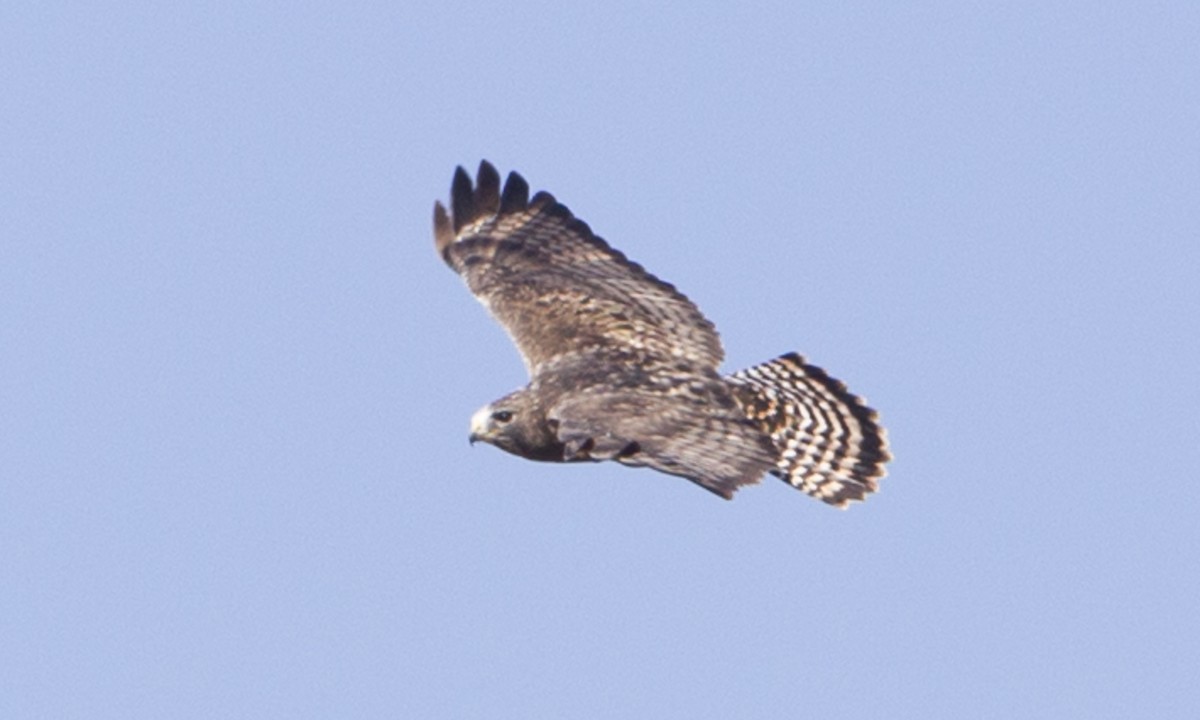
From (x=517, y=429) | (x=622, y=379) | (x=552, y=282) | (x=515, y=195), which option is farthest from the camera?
(x=515, y=195)

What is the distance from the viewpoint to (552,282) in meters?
18.5

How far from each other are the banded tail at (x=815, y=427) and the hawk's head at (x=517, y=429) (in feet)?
4.90

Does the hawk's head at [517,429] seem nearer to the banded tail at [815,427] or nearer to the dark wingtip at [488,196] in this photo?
the banded tail at [815,427]

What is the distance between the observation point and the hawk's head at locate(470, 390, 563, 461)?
16438mm

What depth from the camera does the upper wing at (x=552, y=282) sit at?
58.3 ft

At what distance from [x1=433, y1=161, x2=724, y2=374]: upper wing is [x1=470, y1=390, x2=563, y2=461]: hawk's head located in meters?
1.02

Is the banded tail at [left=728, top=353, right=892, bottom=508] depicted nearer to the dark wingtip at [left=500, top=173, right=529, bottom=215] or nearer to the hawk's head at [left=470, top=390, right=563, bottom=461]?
the hawk's head at [left=470, top=390, right=563, bottom=461]

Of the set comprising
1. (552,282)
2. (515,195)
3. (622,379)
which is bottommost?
(622,379)

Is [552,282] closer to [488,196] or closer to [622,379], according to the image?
[488,196]

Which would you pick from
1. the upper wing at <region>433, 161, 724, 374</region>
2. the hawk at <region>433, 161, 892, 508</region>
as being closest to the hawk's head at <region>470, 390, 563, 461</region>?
the hawk at <region>433, 161, 892, 508</region>

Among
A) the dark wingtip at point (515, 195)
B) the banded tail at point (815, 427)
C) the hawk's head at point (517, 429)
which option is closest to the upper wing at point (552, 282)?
the dark wingtip at point (515, 195)

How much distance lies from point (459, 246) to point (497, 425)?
9.70 feet

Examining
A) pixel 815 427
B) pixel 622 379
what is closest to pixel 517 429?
pixel 622 379

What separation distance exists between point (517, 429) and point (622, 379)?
0.87m
